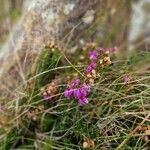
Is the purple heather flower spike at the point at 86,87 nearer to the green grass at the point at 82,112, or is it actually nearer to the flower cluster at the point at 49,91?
the green grass at the point at 82,112

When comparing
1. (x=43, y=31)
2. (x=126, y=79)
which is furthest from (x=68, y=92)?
(x=43, y=31)

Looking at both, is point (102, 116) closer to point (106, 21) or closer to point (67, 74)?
point (67, 74)

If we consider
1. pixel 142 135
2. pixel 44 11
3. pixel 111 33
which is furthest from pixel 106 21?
pixel 142 135

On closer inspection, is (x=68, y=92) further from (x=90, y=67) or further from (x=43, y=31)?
(x=43, y=31)

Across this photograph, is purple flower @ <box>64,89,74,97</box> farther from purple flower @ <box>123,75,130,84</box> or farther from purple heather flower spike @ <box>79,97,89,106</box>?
purple flower @ <box>123,75,130,84</box>

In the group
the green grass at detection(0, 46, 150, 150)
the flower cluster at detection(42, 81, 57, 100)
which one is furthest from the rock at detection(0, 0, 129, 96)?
the flower cluster at detection(42, 81, 57, 100)

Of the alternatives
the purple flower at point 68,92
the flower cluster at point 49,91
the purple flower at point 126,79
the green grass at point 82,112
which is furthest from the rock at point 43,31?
the purple flower at point 126,79
